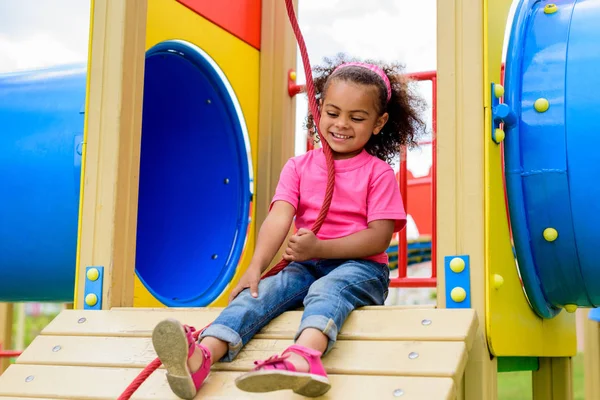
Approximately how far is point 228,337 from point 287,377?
354mm

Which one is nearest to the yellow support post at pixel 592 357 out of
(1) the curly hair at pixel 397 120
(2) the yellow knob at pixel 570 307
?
(2) the yellow knob at pixel 570 307

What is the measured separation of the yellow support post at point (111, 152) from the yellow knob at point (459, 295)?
99cm

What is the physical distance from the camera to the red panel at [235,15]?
9.56ft

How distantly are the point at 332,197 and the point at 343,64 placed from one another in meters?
0.50

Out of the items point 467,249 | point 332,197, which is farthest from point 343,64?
point 467,249

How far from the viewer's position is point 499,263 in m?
1.92

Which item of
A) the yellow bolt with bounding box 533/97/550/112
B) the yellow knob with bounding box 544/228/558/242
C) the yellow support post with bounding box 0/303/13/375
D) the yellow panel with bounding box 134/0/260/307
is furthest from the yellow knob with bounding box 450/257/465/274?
the yellow support post with bounding box 0/303/13/375

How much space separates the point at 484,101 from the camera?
186 centimetres

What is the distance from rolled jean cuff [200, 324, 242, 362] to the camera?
1820 mm

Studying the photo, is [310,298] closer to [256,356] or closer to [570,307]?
[256,356]

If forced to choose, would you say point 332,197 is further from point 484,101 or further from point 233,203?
point 233,203

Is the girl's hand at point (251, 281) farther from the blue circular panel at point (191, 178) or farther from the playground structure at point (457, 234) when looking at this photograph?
the blue circular panel at point (191, 178)

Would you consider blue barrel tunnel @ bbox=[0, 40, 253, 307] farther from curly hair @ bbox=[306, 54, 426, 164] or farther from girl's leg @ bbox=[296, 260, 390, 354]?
girl's leg @ bbox=[296, 260, 390, 354]

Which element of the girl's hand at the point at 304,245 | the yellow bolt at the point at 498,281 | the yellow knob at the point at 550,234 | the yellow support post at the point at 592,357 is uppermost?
the yellow knob at the point at 550,234
